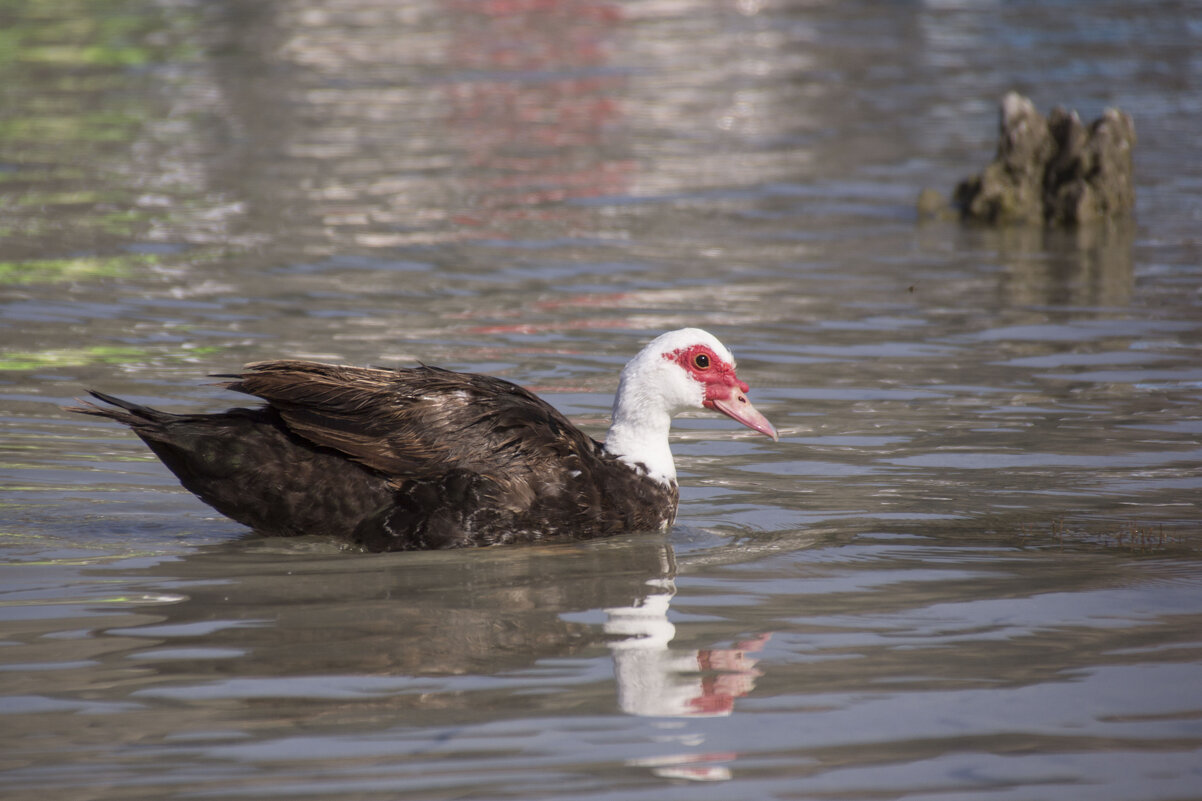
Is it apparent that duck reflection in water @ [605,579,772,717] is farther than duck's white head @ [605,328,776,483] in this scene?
No

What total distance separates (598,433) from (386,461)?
2385mm

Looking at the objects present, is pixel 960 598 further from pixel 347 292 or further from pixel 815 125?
pixel 815 125

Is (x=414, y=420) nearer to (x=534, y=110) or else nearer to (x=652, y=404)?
(x=652, y=404)

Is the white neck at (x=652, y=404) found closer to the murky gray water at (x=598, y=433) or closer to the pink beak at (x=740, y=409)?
the pink beak at (x=740, y=409)

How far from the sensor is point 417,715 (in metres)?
5.26

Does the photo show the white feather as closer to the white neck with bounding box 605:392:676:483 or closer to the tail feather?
the white neck with bounding box 605:392:676:483

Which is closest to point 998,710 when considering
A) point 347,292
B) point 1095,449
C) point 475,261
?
point 1095,449

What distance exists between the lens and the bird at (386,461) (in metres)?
7.32

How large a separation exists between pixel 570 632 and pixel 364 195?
40.2 ft

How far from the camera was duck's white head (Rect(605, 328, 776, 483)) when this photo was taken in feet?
25.8

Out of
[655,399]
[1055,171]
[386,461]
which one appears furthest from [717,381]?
[1055,171]

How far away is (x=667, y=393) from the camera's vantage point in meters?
7.95

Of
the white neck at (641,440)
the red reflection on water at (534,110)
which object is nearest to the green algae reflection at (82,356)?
the white neck at (641,440)

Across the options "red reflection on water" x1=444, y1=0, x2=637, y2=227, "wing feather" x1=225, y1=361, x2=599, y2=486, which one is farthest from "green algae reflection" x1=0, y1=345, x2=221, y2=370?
"red reflection on water" x1=444, y1=0, x2=637, y2=227
